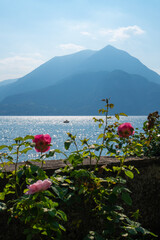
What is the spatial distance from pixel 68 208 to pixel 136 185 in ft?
3.71

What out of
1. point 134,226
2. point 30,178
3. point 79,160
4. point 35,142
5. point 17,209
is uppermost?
point 35,142

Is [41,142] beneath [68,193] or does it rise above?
above

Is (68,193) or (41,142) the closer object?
(41,142)

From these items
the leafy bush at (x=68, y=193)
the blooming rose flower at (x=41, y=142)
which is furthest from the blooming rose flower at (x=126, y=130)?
the blooming rose flower at (x=41, y=142)

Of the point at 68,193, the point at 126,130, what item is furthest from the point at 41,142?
the point at 126,130

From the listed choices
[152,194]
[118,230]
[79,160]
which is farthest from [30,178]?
[152,194]

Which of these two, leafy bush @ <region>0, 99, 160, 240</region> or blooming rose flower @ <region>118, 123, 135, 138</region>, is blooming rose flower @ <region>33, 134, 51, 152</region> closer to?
leafy bush @ <region>0, 99, 160, 240</region>

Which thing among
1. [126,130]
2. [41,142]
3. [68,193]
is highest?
[126,130]

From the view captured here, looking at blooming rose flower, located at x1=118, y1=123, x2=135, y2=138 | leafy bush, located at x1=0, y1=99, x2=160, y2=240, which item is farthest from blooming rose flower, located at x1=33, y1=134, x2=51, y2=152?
blooming rose flower, located at x1=118, y1=123, x2=135, y2=138

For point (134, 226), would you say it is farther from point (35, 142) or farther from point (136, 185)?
point (136, 185)

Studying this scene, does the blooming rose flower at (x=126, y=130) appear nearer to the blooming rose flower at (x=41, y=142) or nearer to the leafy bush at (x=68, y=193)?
the leafy bush at (x=68, y=193)

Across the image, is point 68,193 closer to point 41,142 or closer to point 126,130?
point 41,142

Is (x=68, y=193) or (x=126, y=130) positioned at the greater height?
(x=126, y=130)

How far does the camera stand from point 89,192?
7.78 feet
